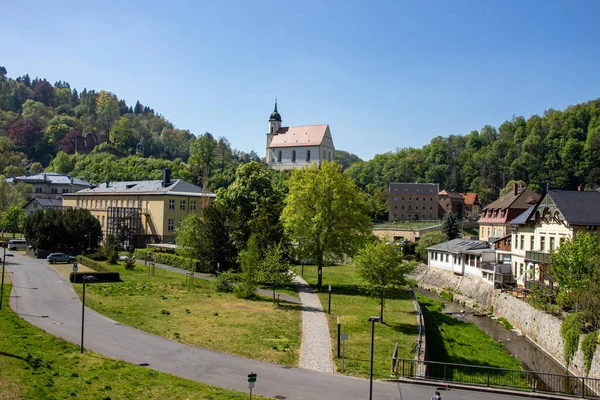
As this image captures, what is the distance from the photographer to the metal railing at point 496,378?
Answer: 18688mm

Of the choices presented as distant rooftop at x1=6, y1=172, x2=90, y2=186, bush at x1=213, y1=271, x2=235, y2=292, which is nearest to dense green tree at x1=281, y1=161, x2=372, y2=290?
bush at x1=213, y1=271, x2=235, y2=292

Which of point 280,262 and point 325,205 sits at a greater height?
point 325,205

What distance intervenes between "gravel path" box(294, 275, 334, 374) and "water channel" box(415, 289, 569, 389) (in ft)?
32.3

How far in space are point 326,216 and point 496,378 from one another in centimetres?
2027

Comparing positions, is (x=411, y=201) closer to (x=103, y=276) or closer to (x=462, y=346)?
(x=103, y=276)

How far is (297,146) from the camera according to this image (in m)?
119

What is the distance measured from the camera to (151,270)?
46188 mm

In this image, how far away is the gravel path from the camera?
20.3 meters

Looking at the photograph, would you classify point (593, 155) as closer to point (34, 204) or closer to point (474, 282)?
point (474, 282)

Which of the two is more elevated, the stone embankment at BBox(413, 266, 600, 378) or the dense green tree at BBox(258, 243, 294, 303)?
the dense green tree at BBox(258, 243, 294, 303)

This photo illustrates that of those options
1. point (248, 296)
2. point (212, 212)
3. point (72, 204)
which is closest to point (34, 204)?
point (72, 204)

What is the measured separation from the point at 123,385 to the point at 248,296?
1864cm

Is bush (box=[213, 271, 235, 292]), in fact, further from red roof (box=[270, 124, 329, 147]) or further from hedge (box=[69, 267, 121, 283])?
red roof (box=[270, 124, 329, 147])

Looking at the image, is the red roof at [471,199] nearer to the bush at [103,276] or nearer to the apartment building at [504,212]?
the apartment building at [504,212]
